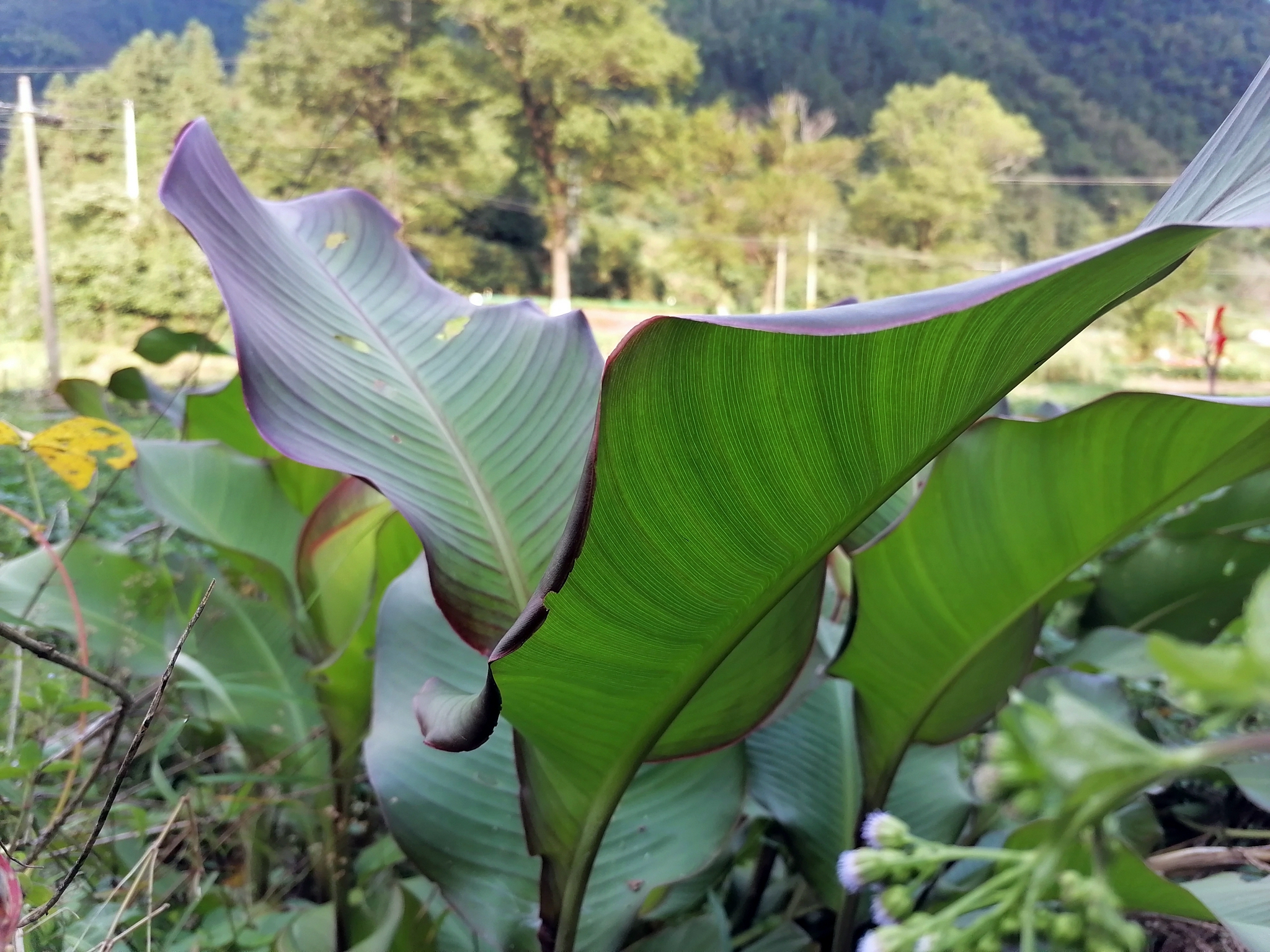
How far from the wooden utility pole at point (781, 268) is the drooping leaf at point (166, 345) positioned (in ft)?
42.2

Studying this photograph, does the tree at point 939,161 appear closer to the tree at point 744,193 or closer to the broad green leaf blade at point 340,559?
the tree at point 744,193

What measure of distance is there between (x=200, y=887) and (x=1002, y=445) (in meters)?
0.51

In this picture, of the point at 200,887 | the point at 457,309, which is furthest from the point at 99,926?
the point at 457,309

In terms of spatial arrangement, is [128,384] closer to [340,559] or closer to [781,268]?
[340,559]

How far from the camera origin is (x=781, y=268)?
13.2 meters

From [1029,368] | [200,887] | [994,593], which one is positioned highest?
[1029,368]

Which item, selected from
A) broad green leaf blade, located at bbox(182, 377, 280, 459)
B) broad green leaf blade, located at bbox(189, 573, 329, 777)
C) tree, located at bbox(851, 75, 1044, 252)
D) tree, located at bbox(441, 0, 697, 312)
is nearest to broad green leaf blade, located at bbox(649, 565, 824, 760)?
broad green leaf blade, located at bbox(189, 573, 329, 777)

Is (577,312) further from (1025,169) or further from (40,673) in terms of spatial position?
(1025,169)

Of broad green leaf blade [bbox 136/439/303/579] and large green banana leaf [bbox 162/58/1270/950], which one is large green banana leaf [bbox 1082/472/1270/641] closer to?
large green banana leaf [bbox 162/58/1270/950]

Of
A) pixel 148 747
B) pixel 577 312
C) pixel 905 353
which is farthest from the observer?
pixel 148 747

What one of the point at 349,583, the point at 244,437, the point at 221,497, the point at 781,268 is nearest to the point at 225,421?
the point at 244,437

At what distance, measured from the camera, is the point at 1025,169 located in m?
13.8

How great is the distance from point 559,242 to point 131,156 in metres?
7.22

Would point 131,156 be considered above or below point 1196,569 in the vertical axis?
above
